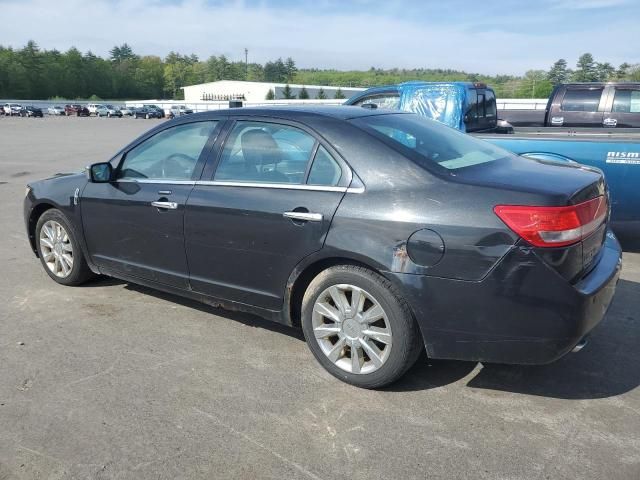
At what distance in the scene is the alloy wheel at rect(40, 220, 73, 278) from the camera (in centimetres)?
501

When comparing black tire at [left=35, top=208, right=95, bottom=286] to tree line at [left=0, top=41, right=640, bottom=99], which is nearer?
black tire at [left=35, top=208, right=95, bottom=286]

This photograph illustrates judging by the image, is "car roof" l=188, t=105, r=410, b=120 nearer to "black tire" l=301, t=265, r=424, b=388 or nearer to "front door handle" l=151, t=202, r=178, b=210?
"front door handle" l=151, t=202, r=178, b=210

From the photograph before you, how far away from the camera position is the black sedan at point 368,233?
2.82m

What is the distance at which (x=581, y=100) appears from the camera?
380 inches

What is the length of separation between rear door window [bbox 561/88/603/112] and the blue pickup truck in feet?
7.25

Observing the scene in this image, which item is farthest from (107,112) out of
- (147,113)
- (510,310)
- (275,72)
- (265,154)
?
(275,72)

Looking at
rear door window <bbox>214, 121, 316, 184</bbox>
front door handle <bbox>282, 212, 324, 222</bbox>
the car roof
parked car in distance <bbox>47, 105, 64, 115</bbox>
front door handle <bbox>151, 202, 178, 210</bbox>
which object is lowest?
parked car in distance <bbox>47, 105, 64, 115</bbox>

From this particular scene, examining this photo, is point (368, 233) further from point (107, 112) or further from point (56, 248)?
point (107, 112)

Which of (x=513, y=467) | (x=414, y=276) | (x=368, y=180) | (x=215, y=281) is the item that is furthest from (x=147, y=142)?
(x=513, y=467)

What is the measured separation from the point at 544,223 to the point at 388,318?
37.7 inches

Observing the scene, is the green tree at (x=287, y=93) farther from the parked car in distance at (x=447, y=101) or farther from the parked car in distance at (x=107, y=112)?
the parked car in distance at (x=447, y=101)

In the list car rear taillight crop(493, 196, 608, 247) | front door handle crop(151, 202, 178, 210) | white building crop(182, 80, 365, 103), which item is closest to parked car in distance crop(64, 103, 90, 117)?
white building crop(182, 80, 365, 103)

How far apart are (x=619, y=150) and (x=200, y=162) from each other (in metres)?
4.38

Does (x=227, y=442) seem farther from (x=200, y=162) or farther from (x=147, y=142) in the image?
(x=147, y=142)
